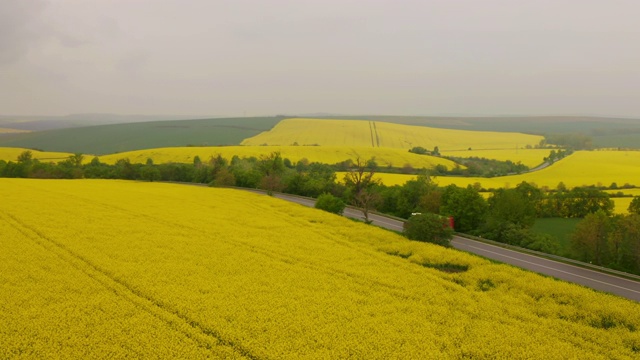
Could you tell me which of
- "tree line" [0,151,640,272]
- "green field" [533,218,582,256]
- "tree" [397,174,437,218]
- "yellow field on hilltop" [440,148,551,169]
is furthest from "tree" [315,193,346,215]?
"yellow field on hilltop" [440,148,551,169]

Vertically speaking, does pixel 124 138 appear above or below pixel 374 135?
below

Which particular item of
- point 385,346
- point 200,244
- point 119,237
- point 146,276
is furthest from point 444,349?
point 119,237

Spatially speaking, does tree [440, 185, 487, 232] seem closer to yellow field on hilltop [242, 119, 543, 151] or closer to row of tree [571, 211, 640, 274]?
row of tree [571, 211, 640, 274]

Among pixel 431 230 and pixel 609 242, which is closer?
pixel 609 242

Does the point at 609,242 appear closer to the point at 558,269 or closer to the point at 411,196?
the point at 558,269

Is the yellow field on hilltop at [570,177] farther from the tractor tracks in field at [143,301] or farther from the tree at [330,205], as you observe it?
the tractor tracks in field at [143,301]

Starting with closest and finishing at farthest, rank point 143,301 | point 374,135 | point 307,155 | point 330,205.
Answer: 1. point 143,301
2. point 330,205
3. point 307,155
4. point 374,135

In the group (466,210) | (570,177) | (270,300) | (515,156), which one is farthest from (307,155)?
(270,300)
